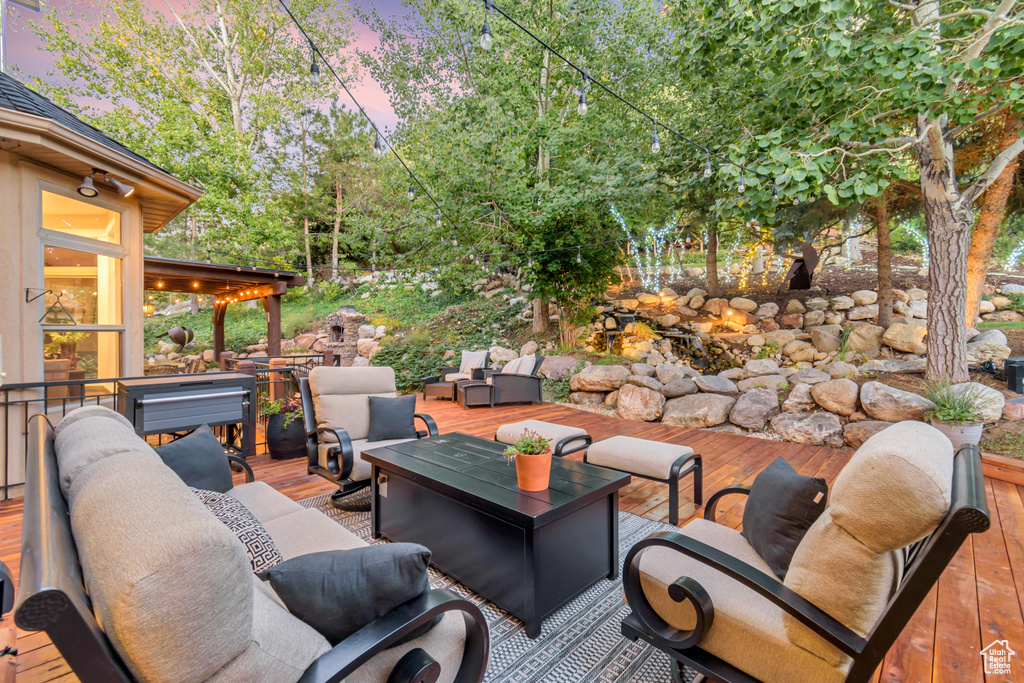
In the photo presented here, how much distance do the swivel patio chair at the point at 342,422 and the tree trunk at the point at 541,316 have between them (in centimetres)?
618

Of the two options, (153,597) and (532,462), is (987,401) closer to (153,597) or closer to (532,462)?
(532,462)

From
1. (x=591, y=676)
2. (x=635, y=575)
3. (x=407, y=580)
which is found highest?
(x=407, y=580)

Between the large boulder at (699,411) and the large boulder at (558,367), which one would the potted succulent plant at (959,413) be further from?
the large boulder at (558,367)

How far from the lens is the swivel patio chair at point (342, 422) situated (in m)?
2.92

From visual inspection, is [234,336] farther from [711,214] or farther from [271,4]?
[711,214]

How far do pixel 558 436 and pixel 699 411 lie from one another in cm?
276

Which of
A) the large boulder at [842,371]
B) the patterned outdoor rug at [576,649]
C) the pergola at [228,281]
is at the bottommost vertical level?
the patterned outdoor rug at [576,649]

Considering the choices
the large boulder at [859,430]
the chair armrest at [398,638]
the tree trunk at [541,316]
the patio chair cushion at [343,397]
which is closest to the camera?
the chair armrest at [398,638]

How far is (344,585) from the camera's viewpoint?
1.04 m

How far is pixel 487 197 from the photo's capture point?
26.8ft

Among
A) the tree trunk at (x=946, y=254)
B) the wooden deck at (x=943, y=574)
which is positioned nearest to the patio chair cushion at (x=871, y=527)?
the wooden deck at (x=943, y=574)

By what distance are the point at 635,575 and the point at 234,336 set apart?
611 inches

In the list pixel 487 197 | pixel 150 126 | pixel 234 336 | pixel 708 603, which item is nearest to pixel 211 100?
pixel 150 126

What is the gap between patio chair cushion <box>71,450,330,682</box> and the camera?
25.1 inches
